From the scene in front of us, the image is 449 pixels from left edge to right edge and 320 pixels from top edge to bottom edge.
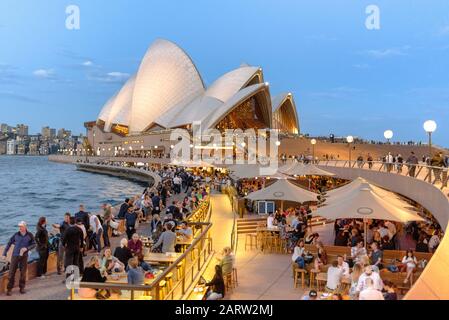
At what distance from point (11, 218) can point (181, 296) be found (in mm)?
24867

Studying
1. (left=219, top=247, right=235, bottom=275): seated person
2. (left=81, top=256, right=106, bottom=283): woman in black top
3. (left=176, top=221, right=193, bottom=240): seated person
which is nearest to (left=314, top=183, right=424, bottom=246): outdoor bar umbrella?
(left=219, top=247, right=235, bottom=275): seated person

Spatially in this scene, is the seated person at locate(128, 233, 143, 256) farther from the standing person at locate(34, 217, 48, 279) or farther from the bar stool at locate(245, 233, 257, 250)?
the bar stool at locate(245, 233, 257, 250)

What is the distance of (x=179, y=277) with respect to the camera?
615cm

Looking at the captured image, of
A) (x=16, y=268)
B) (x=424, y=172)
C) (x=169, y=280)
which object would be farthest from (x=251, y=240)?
(x=169, y=280)

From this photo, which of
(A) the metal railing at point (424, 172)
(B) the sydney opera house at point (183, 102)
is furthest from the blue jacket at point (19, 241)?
(B) the sydney opera house at point (183, 102)

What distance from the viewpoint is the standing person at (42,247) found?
8.13 m

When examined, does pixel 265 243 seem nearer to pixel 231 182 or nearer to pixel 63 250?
pixel 63 250

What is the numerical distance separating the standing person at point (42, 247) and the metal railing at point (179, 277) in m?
2.90

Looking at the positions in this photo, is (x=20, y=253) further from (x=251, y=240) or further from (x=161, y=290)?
(x=251, y=240)

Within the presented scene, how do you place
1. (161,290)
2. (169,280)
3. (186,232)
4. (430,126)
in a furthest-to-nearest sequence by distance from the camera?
(430,126) → (186,232) → (169,280) → (161,290)

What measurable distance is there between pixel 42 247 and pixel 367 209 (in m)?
6.30

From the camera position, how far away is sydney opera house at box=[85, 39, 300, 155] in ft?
188

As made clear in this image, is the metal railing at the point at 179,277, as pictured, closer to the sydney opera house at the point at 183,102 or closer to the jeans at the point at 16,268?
the jeans at the point at 16,268

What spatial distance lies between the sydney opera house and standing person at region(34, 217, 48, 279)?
4593 cm
